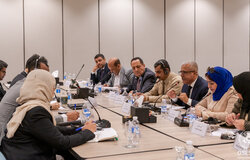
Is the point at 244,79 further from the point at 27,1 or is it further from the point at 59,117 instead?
the point at 27,1

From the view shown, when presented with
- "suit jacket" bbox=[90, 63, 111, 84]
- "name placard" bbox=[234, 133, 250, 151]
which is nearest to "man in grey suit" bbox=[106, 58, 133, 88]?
"suit jacket" bbox=[90, 63, 111, 84]

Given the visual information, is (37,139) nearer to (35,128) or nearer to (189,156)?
(35,128)

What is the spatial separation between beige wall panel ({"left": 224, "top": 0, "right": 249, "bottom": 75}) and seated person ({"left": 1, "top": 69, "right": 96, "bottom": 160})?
8.35 meters

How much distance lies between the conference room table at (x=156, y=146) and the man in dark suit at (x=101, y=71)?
13.4ft

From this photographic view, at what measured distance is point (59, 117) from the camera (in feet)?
9.91

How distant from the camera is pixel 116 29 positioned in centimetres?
838

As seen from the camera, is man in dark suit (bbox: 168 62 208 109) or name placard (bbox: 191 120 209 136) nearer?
name placard (bbox: 191 120 209 136)

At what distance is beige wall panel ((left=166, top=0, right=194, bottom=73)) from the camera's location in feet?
29.3

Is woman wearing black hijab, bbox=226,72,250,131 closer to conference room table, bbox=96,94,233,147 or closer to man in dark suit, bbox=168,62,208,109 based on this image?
conference room table, bbox=96,94,233,147

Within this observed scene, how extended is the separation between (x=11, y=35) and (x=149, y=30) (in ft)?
12.1

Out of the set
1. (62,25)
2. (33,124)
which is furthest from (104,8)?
(33,124)

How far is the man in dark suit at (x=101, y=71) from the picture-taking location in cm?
688

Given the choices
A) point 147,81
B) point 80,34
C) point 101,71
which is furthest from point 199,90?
point 80,34

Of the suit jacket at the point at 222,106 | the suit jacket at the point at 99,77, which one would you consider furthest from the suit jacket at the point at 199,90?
the suit jacket at the point at 99,77
